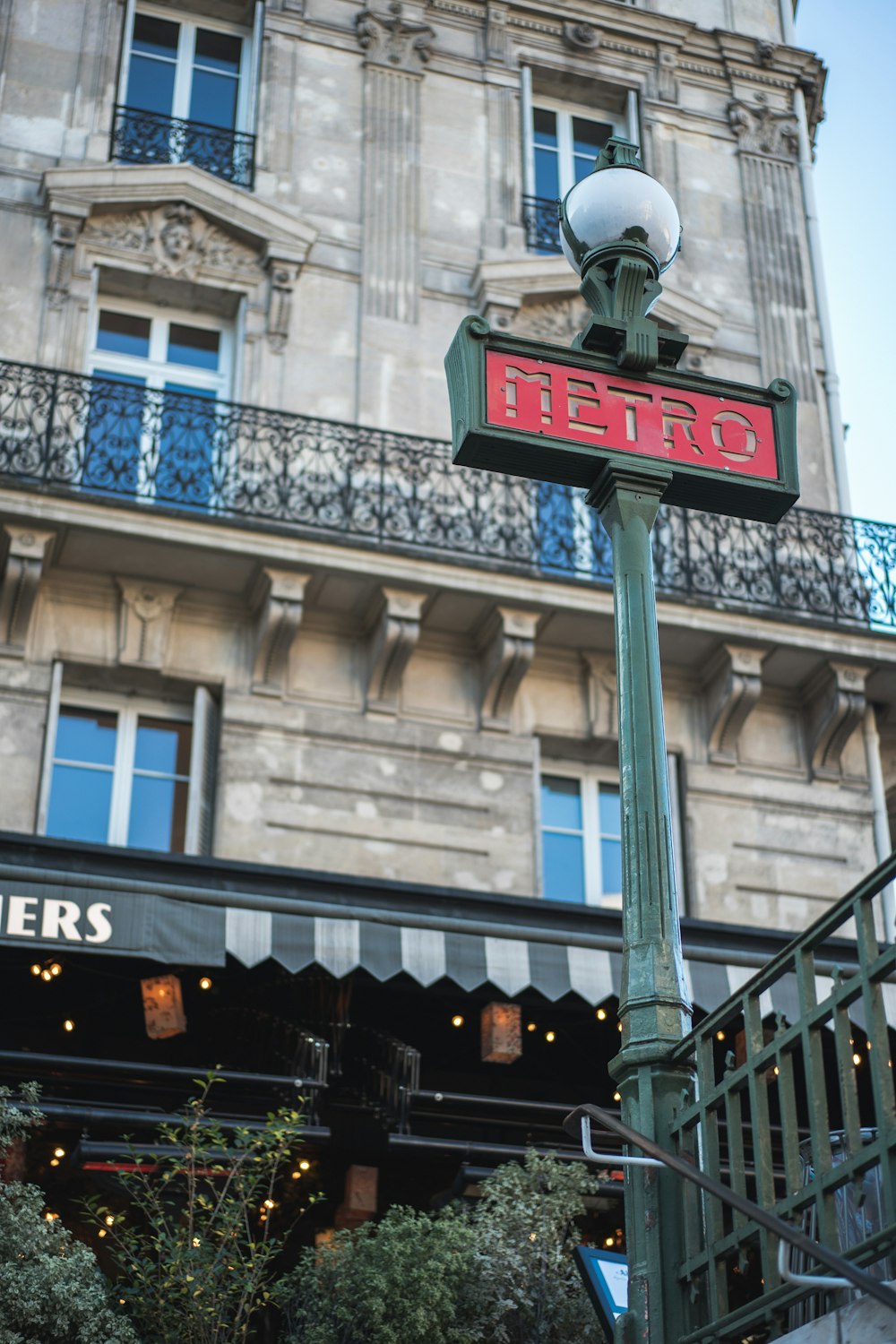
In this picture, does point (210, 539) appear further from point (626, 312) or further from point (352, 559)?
point (626, 312)

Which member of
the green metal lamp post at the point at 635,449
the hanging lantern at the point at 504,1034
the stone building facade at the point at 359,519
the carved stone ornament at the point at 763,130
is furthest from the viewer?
the carved stone ornament at the point at 763,130

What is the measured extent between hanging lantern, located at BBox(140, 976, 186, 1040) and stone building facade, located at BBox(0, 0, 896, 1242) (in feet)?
2.41

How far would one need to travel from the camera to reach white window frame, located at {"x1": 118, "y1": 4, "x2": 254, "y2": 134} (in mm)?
15906

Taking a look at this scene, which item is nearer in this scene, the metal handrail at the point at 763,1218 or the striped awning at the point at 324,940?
the metal handrail at the point at 763,1218

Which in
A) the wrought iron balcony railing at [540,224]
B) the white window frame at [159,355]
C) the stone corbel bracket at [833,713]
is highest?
the wrought iron balcony railing at [540,224]

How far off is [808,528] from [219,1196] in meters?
9.04

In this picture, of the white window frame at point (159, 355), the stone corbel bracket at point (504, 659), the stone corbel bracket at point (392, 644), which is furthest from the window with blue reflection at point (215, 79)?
the stone corbel bracket at point (504, 659)

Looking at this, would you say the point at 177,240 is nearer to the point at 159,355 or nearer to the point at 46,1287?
the point at 159,355

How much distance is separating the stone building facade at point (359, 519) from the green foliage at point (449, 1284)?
2814 mm

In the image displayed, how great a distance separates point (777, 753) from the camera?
1429cm

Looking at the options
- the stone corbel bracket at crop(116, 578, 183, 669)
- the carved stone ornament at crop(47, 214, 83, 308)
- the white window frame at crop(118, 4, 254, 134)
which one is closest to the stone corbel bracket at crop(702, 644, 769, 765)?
the stone corbel bracket at crop(116, 578, 183, 669)

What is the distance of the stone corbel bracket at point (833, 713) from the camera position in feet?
46.4

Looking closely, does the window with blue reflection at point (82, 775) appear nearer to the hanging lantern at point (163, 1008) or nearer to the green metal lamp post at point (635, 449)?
the hanging lantern at point (163, 1008)

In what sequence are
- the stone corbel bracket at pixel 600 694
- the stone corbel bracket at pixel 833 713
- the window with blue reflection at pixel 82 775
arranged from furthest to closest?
the stone corbel bracket at pixel 833 713, the stone corbel bracket at pixel 600 694, the window with blue reflection at pixel 82 775
